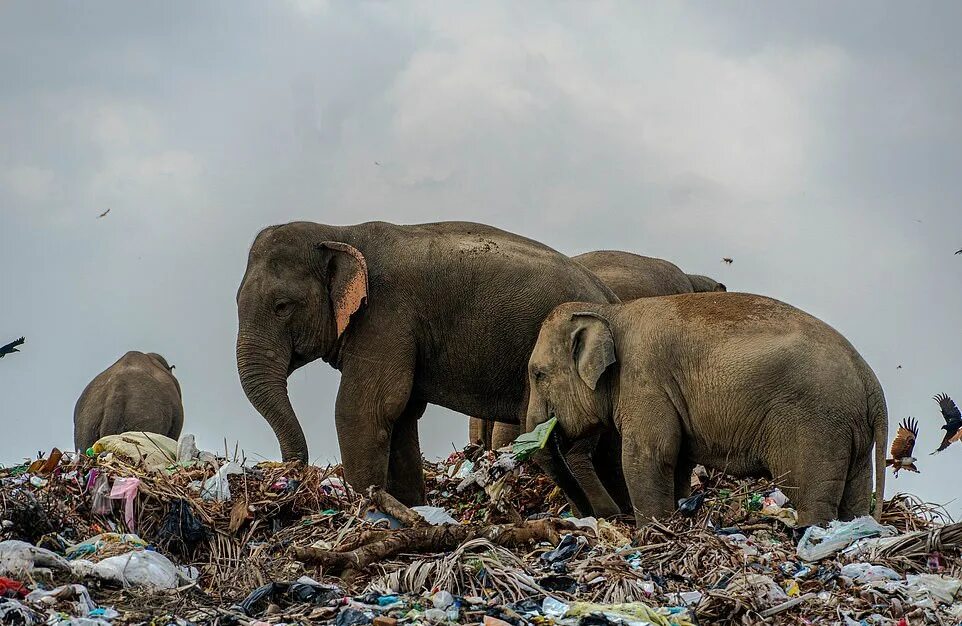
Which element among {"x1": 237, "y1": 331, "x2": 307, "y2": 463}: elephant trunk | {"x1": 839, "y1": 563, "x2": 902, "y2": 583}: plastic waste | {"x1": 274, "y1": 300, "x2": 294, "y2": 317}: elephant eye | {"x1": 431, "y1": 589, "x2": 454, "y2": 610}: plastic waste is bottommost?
{"x1": 431, "y1": 589, "x2": 454, "y2": 610}: plastic waste

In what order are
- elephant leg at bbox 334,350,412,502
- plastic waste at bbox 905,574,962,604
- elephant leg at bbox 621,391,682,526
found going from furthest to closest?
1. elephant leg at bbox 334,350,412,502
2. elephant leg at bbox 621,391,682,526
3. plastic waste at bbox 905,574,962,604

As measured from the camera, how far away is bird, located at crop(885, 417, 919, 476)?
12.6 m

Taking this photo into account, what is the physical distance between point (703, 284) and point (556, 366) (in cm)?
643

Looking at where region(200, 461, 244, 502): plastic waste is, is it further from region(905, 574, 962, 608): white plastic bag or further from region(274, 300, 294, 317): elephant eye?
region(905, 574, 962, 608): white plastic bag

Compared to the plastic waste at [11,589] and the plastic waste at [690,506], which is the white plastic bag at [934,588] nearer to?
the plastic waste at [690,506]

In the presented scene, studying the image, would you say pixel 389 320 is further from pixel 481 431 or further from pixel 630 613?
pixel 481 431

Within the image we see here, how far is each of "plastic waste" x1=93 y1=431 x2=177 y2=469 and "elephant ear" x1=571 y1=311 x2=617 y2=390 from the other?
3.58m

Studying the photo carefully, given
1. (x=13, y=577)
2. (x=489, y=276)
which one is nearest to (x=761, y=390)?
(x=489, y=276)

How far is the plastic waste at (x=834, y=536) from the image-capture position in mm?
9461

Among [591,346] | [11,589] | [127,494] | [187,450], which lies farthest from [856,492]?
[187,450]

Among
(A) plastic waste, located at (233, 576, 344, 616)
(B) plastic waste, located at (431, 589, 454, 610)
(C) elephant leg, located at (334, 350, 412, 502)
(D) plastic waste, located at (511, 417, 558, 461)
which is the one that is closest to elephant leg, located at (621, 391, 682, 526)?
(D) plastic waste, located at (511, 417, 558, 461)

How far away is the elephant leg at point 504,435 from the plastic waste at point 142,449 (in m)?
2.96

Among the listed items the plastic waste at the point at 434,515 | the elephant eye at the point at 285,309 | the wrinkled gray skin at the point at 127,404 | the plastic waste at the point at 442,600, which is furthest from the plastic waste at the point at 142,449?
the wrinkled gray skin at the point at 127,404

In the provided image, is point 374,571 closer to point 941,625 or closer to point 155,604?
point 155,604
